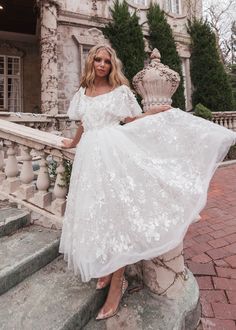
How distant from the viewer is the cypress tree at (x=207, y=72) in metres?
10.6

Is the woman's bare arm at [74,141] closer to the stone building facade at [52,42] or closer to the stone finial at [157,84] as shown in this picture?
the stone finial at [157,84]

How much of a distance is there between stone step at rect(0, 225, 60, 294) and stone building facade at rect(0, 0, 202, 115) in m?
5.95

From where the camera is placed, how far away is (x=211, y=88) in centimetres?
1064

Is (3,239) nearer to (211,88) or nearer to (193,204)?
(193,204)

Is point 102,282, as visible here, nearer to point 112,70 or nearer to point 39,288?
point 39,288

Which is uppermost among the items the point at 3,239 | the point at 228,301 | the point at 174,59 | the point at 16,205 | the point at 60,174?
the point at 174,59

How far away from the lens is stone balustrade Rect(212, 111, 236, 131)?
9.32m

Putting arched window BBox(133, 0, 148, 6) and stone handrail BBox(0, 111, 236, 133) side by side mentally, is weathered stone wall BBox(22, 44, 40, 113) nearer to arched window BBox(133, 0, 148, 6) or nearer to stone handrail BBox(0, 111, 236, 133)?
arched window BBox(133, 0, 148, 6)

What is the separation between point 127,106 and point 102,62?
354 millimetres

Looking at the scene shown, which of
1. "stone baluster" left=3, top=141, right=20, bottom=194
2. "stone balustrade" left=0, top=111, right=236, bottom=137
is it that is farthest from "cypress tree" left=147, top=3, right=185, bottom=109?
"stone baluster" left=3, top=141, right=20, bottom=194

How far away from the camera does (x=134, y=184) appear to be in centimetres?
165

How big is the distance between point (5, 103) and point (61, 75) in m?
3.33

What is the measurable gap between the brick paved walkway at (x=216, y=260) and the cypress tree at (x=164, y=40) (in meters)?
6.46

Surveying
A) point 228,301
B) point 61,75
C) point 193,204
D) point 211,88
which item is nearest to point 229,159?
point 211,88
